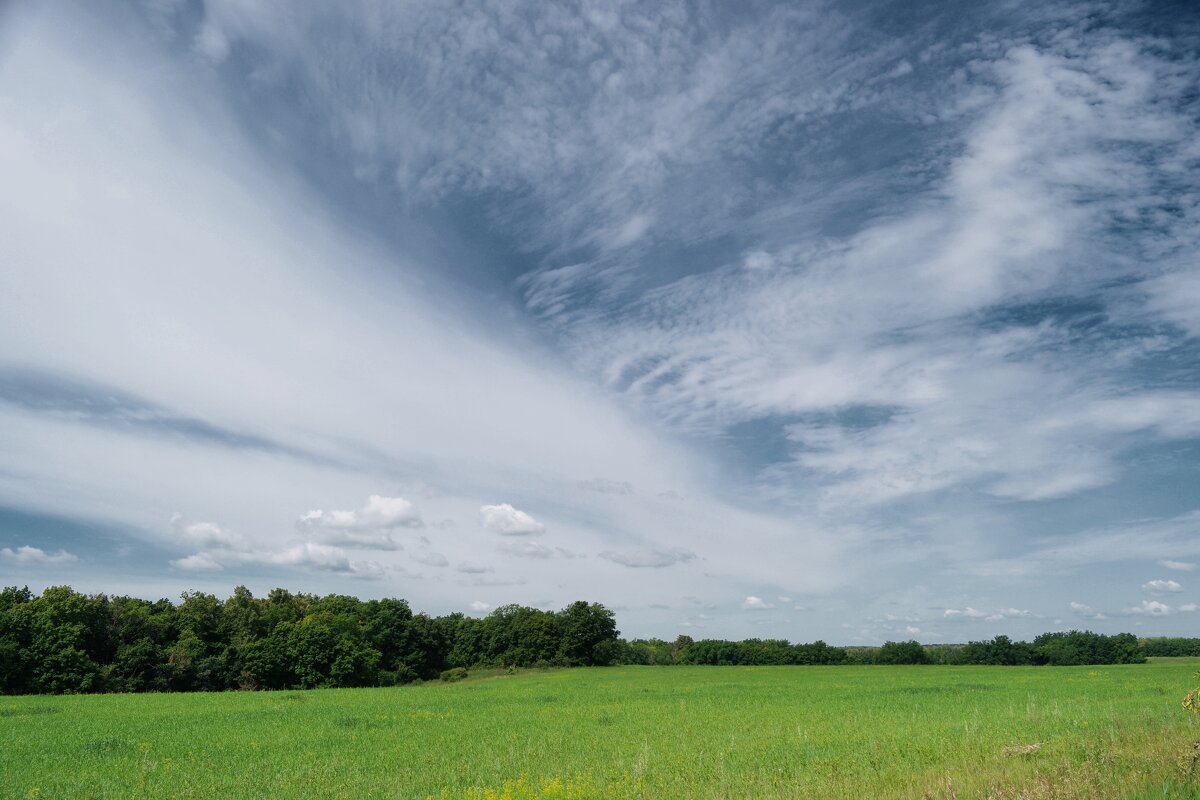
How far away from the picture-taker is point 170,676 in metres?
61.3

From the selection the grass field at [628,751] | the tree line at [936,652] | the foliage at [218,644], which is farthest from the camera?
the tree line at [936,652]

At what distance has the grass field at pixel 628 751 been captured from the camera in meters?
11.5

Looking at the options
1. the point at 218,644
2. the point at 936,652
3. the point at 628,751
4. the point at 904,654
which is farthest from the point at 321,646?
the point at 936,652

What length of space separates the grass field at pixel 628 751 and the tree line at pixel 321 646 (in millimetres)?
31452

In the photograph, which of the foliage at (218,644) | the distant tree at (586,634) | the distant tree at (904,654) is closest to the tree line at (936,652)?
the distant tree at (904,654)

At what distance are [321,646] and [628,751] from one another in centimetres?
6097

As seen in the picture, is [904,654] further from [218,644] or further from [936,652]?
[218,644]

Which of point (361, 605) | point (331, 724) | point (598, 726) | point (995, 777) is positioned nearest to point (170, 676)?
point (361, 605)

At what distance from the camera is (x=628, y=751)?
1688 centimetres

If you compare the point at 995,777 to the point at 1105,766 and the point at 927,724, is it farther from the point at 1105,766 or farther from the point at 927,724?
the point at 927,724

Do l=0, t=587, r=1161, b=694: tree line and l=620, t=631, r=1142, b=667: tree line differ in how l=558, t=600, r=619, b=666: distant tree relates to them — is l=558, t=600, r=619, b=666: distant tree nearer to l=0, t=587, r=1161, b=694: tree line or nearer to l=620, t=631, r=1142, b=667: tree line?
l=0, t=587, r=1161, b=694: tree line

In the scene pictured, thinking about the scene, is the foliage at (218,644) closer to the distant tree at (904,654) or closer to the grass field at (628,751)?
the grass field at (628,751)

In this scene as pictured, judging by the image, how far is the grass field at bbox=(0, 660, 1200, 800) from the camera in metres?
11.5

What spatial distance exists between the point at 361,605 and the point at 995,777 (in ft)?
319
